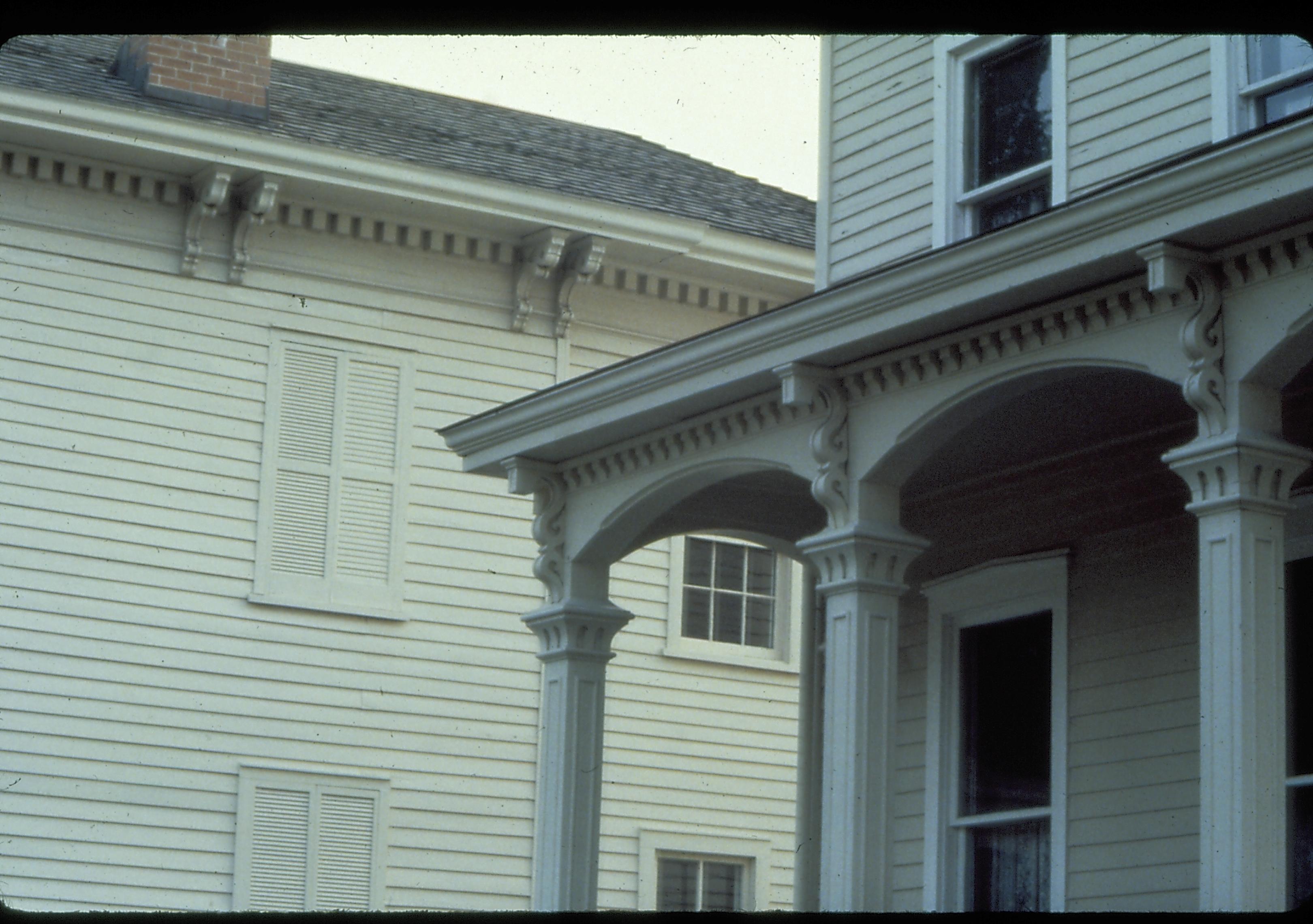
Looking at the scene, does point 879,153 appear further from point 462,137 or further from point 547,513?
point 462,137

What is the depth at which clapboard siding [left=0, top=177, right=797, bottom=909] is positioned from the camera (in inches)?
587

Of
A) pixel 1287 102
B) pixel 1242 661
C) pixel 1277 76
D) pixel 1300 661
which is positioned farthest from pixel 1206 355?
pixel 1277 76

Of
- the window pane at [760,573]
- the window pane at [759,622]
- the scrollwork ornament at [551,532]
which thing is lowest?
the scrollwork ornament at [551,532]

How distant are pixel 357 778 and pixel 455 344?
3.86 metres

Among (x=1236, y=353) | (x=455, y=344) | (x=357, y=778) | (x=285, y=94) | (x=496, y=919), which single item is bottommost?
(x=496, y=919)

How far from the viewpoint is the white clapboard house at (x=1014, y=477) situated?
768 cm

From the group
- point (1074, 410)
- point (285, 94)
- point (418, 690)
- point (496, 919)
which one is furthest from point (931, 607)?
point (285, 94)

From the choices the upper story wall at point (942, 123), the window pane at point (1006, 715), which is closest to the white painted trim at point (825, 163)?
the upper story wall at point (942, 123)

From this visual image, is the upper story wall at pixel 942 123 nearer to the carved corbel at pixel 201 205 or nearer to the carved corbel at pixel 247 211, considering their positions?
the carved corbel at pixel 247 211

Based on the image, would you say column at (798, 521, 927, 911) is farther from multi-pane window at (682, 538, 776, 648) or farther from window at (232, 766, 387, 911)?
multi-pane window at (682, 538, 776, 648)

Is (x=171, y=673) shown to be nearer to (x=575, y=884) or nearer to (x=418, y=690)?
(x=418, y=690)

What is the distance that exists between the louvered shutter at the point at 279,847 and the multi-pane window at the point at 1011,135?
738 cm

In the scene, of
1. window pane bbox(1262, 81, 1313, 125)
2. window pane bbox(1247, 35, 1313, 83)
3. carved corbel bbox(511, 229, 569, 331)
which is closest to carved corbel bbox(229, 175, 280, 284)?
carved corbel bbox(511, 229, 569, 331)

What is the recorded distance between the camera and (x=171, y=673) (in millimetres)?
15289
